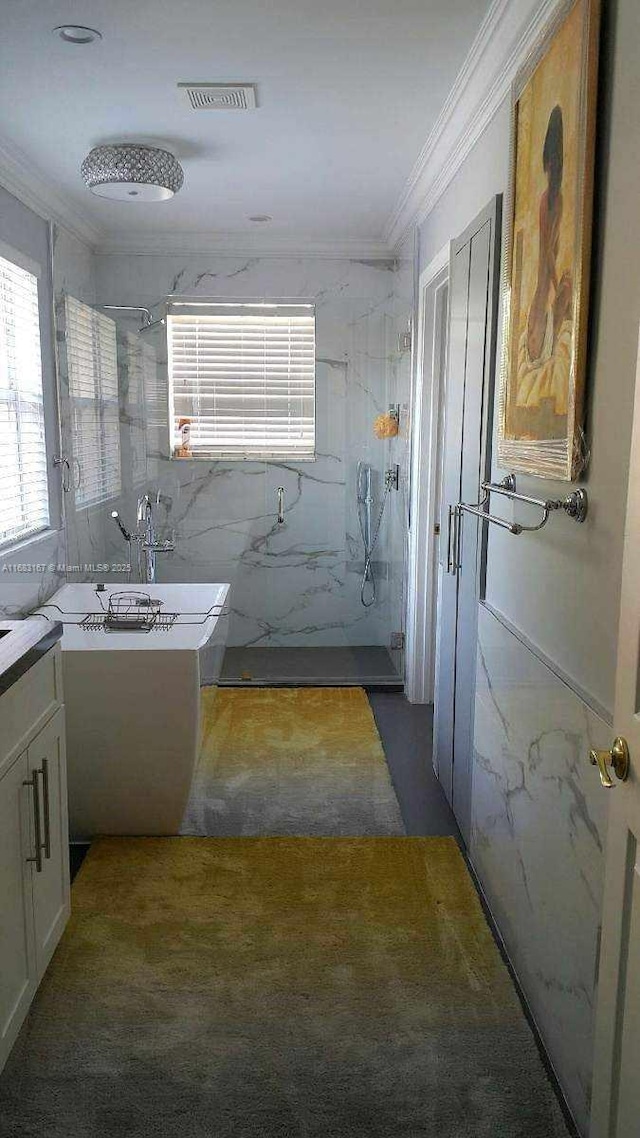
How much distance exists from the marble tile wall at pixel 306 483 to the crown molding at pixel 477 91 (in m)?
0.83

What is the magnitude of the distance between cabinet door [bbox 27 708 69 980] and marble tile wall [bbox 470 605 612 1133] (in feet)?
3.96

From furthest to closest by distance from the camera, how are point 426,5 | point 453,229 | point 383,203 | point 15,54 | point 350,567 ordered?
1. point 350,567
2. point 383,203
3. point 453,229
4. point 15,54
5. point 426,5

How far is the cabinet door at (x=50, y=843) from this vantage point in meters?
2.16

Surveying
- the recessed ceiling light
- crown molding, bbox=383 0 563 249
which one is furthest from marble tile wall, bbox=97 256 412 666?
the recessed ceiling light

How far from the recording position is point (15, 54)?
256 cm

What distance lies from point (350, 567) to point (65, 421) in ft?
5.50

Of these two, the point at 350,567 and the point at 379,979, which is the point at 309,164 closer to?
the point at 350,567

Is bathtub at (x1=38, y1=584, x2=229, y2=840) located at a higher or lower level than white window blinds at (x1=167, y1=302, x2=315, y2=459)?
lower

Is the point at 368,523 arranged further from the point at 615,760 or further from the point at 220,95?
the point at 615,760

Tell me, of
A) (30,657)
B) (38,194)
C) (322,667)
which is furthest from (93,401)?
(30,657)

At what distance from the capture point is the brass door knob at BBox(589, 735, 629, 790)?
1.36m

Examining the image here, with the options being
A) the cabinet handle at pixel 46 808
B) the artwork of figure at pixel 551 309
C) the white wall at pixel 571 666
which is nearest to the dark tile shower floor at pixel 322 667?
the white wall at pixel 571 666

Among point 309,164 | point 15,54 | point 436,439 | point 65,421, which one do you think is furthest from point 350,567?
point 15,54

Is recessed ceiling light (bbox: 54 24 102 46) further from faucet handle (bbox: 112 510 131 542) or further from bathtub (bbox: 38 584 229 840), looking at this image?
faucet handle (bbox: 112 510 131 542)
